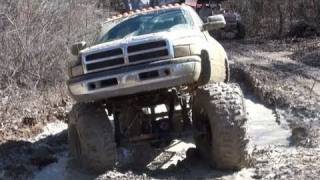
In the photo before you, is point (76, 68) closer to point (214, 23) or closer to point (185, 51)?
point (185, 51)

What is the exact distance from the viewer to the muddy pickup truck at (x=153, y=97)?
7.98m

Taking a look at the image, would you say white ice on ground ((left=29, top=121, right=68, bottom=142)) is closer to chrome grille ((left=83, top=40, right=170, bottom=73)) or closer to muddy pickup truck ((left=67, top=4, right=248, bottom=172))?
muddy pickup truck ((left=67, top=4, right=248, bottom=172))

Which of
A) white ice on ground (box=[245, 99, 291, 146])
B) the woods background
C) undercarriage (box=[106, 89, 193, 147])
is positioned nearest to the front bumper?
undercarriage (box=[106, 89, 193, 147])

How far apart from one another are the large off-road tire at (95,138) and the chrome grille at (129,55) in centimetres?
56

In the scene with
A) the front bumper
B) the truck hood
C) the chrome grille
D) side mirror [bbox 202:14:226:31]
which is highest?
side mirror [bbox 202:14:226:31]

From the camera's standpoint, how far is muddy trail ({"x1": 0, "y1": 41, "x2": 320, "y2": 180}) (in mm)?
8133

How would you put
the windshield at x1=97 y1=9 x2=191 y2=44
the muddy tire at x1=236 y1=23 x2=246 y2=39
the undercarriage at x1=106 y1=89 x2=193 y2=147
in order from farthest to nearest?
the muddy tire at x1=236 y1=23 x2=246 y2=39
the windshield at x1=97 y1=9 x2=191 y2=44
the undercarriage at x1=106 y1=89 x2=193 y2=147

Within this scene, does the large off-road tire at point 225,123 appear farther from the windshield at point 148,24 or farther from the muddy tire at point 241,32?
the muddy tire at point 241,32

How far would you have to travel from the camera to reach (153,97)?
9.06m

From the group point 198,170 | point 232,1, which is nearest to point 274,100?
point 198,170

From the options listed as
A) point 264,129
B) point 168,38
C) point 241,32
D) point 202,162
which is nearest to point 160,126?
point 202,162

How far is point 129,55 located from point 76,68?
0.82 metres

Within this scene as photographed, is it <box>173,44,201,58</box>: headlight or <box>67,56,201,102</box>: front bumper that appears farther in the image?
<box>173,44,201,58</box>: headlight

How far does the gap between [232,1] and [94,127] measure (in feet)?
80.0
